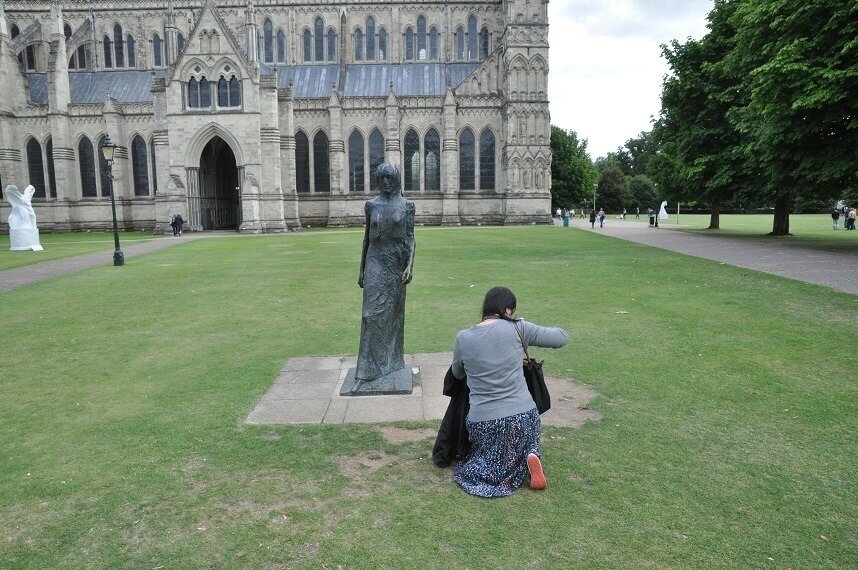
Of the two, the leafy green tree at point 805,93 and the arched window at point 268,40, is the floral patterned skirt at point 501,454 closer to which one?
the leafy green tree at point 805,93

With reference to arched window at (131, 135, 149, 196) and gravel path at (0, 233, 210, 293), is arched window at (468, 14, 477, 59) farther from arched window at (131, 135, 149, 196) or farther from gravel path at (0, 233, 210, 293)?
gravel path at (0, 233, 210, 293)

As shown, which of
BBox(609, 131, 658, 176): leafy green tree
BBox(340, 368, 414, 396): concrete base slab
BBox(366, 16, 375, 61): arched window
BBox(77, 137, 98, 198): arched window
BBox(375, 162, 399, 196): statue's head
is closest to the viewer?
BBox(375, 162, 399, 196): statue's head

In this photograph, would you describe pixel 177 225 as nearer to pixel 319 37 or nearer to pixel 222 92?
pixel 222 92

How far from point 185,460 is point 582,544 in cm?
347

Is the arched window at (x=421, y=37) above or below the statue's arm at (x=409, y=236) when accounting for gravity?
above

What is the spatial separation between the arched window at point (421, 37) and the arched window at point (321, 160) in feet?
36.7

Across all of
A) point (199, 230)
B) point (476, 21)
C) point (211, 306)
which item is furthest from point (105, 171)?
point (211, 306)

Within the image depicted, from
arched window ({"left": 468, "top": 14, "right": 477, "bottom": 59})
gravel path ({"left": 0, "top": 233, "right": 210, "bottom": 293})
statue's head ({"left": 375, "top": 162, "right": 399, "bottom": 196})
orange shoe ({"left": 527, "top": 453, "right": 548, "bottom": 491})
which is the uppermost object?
arched window ({"left": 468, "top": 14, "right": 477, "bottom": 59})

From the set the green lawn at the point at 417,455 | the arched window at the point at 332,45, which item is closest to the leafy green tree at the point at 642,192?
the arched window at the point at 332,45

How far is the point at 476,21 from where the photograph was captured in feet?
168

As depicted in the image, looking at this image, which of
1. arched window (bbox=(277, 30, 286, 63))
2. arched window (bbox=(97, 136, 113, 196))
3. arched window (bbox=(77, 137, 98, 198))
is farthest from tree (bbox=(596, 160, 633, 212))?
arched window (bbox=(77, 137, 98, 198))

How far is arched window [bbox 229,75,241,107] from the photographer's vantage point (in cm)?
4191

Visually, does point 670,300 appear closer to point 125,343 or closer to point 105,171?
point 125,343

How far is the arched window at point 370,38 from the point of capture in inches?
2010
